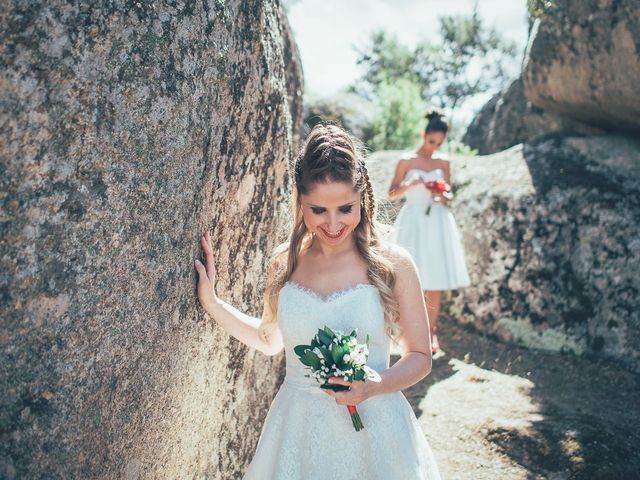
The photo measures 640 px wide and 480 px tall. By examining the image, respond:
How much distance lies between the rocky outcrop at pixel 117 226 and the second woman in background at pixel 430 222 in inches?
160

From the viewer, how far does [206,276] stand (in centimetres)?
306

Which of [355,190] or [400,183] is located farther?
[400,183]

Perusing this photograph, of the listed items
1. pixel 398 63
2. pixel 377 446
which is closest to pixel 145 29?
pixel 377 446

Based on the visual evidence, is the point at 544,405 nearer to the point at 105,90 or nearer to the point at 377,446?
the point at 377,446

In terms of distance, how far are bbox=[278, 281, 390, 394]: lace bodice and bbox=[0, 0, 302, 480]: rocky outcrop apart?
0.46 meters

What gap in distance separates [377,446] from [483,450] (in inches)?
84.6

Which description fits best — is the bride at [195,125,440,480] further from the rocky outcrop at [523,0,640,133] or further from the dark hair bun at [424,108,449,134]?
the rocky outcrop at [523,0,640,133]

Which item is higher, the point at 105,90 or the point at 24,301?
the point at 105,90

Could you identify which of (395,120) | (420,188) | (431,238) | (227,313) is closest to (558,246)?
(431,238)

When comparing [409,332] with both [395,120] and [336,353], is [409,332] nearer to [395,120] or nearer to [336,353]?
[336,353]

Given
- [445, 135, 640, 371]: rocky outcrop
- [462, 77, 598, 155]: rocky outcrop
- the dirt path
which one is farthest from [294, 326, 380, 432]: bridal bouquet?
[462, 77, 598, 155]: rocky outcrop

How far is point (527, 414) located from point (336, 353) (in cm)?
307

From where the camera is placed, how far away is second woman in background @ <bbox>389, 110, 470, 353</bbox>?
7168 millimetres

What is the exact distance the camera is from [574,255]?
6.73 m
